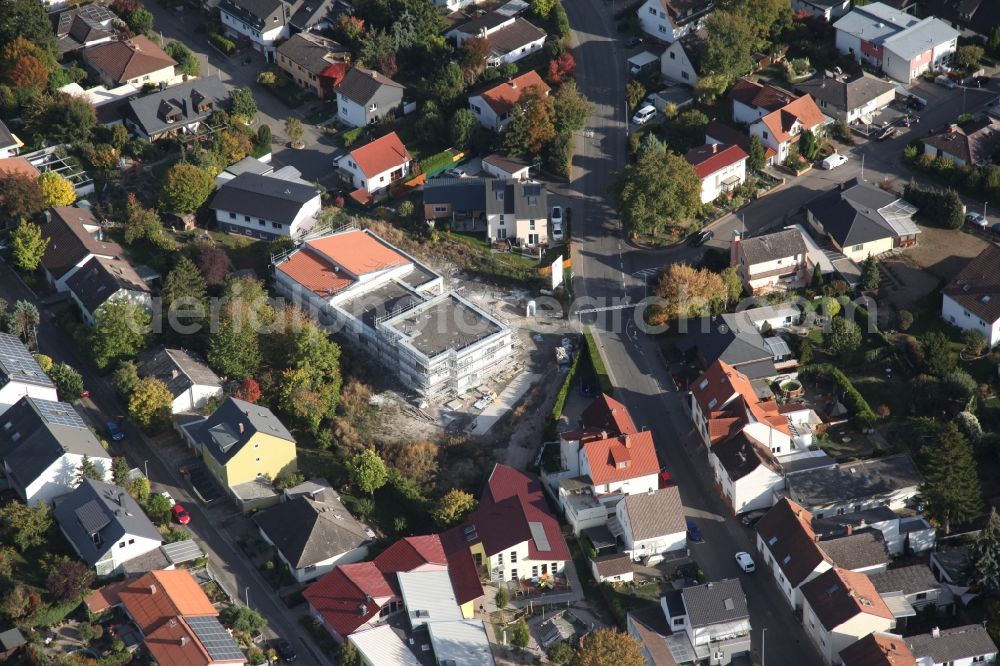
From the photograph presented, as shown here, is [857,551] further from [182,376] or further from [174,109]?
[174,109]

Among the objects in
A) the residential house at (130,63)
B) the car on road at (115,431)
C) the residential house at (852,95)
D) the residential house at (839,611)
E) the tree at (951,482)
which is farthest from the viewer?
the residential house at (130,63)

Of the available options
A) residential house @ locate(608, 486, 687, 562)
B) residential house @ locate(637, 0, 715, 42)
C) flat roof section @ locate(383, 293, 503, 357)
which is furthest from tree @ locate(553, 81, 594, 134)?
residential house @ locate(608, 486, 687, 562)

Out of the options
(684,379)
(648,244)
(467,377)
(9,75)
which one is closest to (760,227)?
(648,244)

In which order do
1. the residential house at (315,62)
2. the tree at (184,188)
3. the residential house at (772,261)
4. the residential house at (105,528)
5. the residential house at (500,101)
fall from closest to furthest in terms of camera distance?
the residential house at (105,528)
the residential house at (772,261)
the tree at (184,188)
the residential house at (500,101)
the residential house at (315,62)

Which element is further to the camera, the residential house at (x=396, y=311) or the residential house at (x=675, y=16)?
the residential house at (x=675, y=16)

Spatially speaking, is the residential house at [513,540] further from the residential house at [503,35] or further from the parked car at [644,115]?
the residential house at [503,35]

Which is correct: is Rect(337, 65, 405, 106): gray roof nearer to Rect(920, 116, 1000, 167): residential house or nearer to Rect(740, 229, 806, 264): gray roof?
Rect(740, 229, 806, 264): gray roof

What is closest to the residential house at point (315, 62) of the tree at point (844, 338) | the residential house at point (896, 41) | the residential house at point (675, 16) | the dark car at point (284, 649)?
the residential house at point (675, 16)
